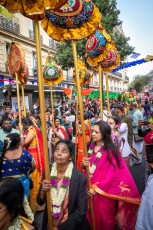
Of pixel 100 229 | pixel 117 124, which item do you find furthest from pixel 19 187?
pixel 117 124

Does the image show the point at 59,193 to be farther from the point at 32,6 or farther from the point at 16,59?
the point at 16,59

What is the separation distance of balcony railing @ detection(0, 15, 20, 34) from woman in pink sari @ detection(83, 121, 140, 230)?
18.4m

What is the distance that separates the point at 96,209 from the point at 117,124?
2373 mm

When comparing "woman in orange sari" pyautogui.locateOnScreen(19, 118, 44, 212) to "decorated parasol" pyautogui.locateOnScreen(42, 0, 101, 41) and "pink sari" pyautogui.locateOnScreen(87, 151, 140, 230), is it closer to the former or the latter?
"pink sari" pyautogui.locateOnScreen(87, 151, 140, 230)

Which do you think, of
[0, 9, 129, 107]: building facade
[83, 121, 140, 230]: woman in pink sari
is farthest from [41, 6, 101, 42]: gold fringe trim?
[0, 9, 129, 107]: building facade

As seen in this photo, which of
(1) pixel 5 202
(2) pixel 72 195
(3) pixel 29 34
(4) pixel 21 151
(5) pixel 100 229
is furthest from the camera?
(3) pixel 29 34

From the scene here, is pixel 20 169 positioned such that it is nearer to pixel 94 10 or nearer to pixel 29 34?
pixel 94 10

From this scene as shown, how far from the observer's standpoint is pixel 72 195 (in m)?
2.37

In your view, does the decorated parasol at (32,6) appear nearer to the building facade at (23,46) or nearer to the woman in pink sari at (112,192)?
the woman in pink sari at (112,192)

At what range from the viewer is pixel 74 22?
9.47 ft

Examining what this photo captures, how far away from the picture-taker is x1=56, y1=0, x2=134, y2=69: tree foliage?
1587cm

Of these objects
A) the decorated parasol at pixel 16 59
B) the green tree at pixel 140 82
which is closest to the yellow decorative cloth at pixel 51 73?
the decorated parasol at pixel 16 59

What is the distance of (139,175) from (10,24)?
18.4 m

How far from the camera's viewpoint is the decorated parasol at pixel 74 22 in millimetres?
2806
